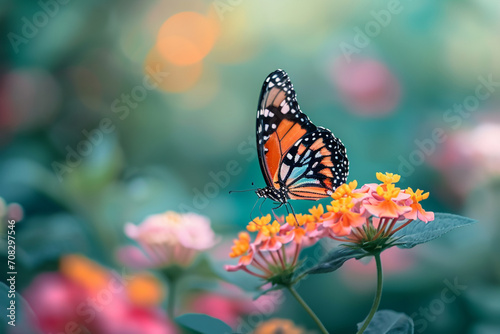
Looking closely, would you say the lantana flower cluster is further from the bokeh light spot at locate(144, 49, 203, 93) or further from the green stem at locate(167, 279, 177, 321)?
the bokeh light spot at locate(144, 49, 203, 93)

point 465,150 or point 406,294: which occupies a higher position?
point 465,150

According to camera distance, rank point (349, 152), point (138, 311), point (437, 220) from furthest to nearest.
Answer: point (349, 152), point (138, 311), point (437, 220)

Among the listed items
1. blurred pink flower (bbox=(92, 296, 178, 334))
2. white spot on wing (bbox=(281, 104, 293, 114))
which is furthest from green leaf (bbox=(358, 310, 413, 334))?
blurred pink flower (bbox=(92, 296, 178, 334))

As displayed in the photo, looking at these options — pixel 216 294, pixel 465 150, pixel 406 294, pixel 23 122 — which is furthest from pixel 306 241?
pixel 23 122

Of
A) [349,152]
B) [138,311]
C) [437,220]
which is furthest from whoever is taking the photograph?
[349,152]

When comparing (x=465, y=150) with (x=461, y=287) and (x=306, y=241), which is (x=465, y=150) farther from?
(x=306, y=241)

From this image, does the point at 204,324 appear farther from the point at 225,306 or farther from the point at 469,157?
the point at 469,157
